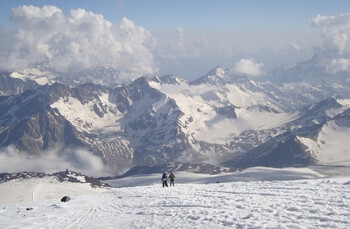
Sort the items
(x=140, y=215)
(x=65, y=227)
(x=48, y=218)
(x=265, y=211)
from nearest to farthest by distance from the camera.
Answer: (x=265, y=211) < (x=65, y=227) < (x=140, y=215) < (x=48, y=218)

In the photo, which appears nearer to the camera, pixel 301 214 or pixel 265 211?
pixel 301 214

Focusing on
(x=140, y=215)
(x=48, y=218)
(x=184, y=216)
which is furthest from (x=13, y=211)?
(x=184, y=216)

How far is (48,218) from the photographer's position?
1476 inches

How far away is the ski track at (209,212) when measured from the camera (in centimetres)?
2734

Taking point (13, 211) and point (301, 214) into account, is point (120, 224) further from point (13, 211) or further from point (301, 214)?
point (13, 211)

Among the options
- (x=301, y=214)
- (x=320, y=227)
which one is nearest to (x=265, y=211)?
(x=301, y=214)

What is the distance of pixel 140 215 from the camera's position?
115 ft

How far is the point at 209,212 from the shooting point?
3219 cm

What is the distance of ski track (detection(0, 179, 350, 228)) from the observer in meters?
27.3

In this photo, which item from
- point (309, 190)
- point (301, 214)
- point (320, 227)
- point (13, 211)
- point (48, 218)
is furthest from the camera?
point (13, 211)

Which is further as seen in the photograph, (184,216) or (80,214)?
(80,214)

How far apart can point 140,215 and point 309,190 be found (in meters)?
21.8

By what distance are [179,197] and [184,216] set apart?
452 inches

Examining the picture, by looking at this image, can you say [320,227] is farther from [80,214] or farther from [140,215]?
[80,214]
